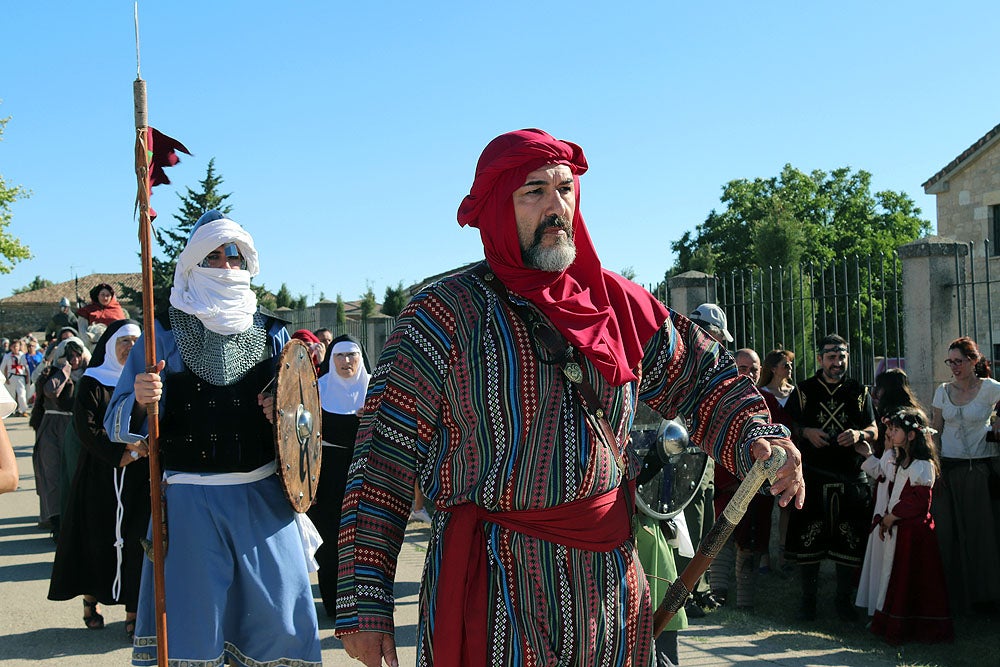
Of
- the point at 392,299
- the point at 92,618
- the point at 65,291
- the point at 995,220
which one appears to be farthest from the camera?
the point at 65,291

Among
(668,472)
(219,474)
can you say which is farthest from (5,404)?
(668,472)

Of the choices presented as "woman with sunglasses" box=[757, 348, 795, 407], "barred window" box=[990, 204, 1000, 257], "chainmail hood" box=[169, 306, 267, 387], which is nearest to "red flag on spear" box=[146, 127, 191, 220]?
"chainmail hood" box=[169, 306, 267, 387]

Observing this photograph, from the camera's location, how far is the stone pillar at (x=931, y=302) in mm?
8062

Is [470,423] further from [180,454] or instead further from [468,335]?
[180,454]

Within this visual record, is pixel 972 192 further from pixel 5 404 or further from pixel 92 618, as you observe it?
pixel 5 404

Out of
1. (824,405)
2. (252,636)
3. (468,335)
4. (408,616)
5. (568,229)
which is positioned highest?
(568,229)

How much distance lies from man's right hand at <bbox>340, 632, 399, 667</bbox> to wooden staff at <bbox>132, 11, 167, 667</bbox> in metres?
1.70

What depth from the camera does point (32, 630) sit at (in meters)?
6.74

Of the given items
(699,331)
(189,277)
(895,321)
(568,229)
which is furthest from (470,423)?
(895,321)

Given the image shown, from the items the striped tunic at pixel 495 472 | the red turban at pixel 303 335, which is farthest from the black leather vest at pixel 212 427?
the striped tunic at pixel 495 472

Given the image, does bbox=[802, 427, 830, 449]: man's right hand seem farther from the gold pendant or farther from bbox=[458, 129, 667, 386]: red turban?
the gold pendant

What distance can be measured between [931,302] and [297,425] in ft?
18.0

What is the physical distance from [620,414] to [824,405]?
501 centimetres

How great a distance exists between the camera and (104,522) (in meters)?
6.83
